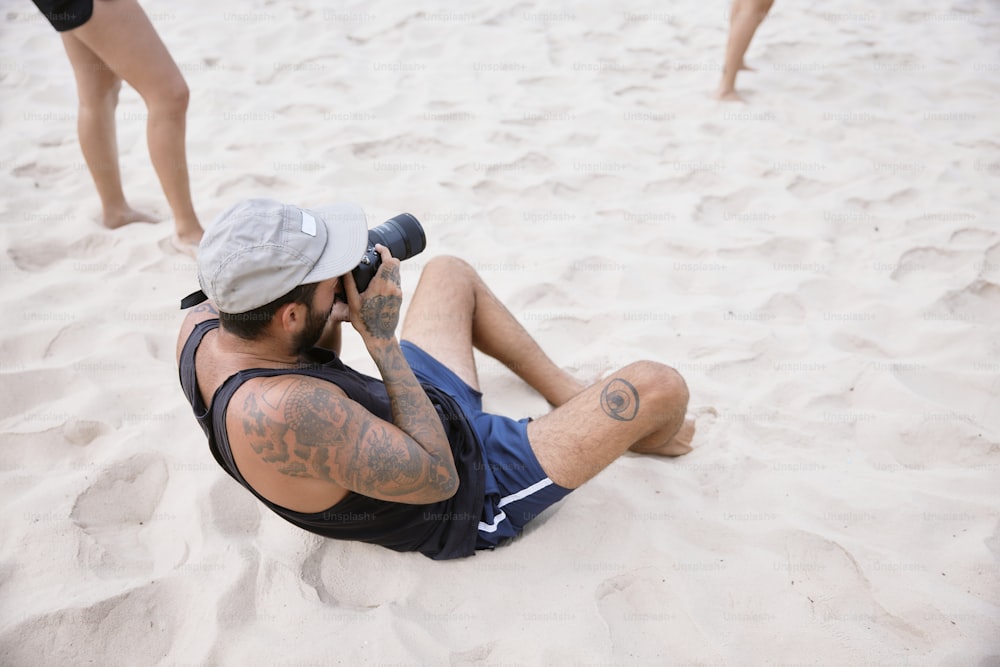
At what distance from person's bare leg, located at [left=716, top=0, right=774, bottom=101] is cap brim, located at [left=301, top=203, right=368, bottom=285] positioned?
2.98 meters

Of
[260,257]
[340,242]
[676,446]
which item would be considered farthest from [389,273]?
[676,446]

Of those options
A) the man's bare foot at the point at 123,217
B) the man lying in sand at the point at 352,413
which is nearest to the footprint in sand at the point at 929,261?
the man lying in sand at the point at 352,413

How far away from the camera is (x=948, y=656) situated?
145 centimetres

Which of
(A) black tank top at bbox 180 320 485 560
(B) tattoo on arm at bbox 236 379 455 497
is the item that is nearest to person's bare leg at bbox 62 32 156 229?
(A) black tank top at bbox 180 320 485 560

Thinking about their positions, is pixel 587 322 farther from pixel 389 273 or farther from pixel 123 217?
pixel 123 217

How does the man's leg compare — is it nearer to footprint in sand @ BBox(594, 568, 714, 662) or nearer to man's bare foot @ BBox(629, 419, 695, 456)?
man's bare foot @ BBox(629, 419, 695, 456)

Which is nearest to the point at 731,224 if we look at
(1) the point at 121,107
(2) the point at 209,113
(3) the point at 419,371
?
(3) the point at 419,371

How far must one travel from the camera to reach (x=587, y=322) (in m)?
2.47

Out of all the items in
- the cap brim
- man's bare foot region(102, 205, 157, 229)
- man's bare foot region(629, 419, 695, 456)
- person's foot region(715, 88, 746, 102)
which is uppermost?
the cap brim

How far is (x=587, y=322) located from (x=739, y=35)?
2213 mm

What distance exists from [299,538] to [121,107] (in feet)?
9.93

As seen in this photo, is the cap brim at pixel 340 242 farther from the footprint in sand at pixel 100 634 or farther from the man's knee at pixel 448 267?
the footprint in sand at pixel 100 634

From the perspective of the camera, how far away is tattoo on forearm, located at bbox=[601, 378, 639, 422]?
1.69 meters

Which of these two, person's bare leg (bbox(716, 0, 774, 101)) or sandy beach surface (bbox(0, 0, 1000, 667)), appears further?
person's bare leg (bbox(716, 0, 774, 101))
